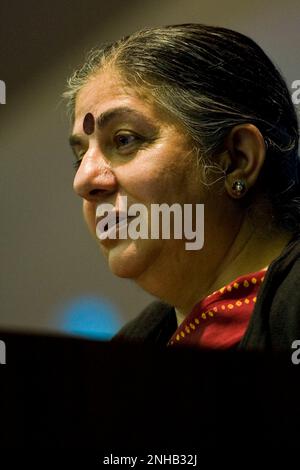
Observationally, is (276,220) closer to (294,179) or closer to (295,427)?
(294,179)

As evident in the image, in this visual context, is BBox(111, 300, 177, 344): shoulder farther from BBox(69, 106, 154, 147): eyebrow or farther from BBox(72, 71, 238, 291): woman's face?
BBox(69, 106, 154, 147): eyebrow

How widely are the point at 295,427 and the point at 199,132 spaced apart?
15.1 inches

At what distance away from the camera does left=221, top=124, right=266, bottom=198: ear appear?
3.23 ft

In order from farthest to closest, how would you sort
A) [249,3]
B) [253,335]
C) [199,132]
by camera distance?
1. [249,3]
2. [199,132]
3. [253,335]

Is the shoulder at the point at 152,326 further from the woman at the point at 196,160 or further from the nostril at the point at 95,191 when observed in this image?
the nostril at the point at 95,191

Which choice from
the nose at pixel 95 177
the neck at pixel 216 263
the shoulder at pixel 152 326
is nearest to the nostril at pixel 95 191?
the nose at pixel 95 177

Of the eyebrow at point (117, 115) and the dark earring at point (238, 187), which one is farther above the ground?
the eyebrow at point (117, 115)

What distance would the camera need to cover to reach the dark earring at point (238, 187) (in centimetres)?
98

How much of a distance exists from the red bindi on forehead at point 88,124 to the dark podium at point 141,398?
284 millimetres

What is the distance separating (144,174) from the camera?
0.98 metres

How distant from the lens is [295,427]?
34.5 inches

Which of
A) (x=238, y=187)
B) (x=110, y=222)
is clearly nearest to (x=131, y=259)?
(x=110, y=222)

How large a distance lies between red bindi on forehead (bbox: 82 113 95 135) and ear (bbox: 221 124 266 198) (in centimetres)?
18

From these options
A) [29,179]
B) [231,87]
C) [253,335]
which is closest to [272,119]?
[231,87]
